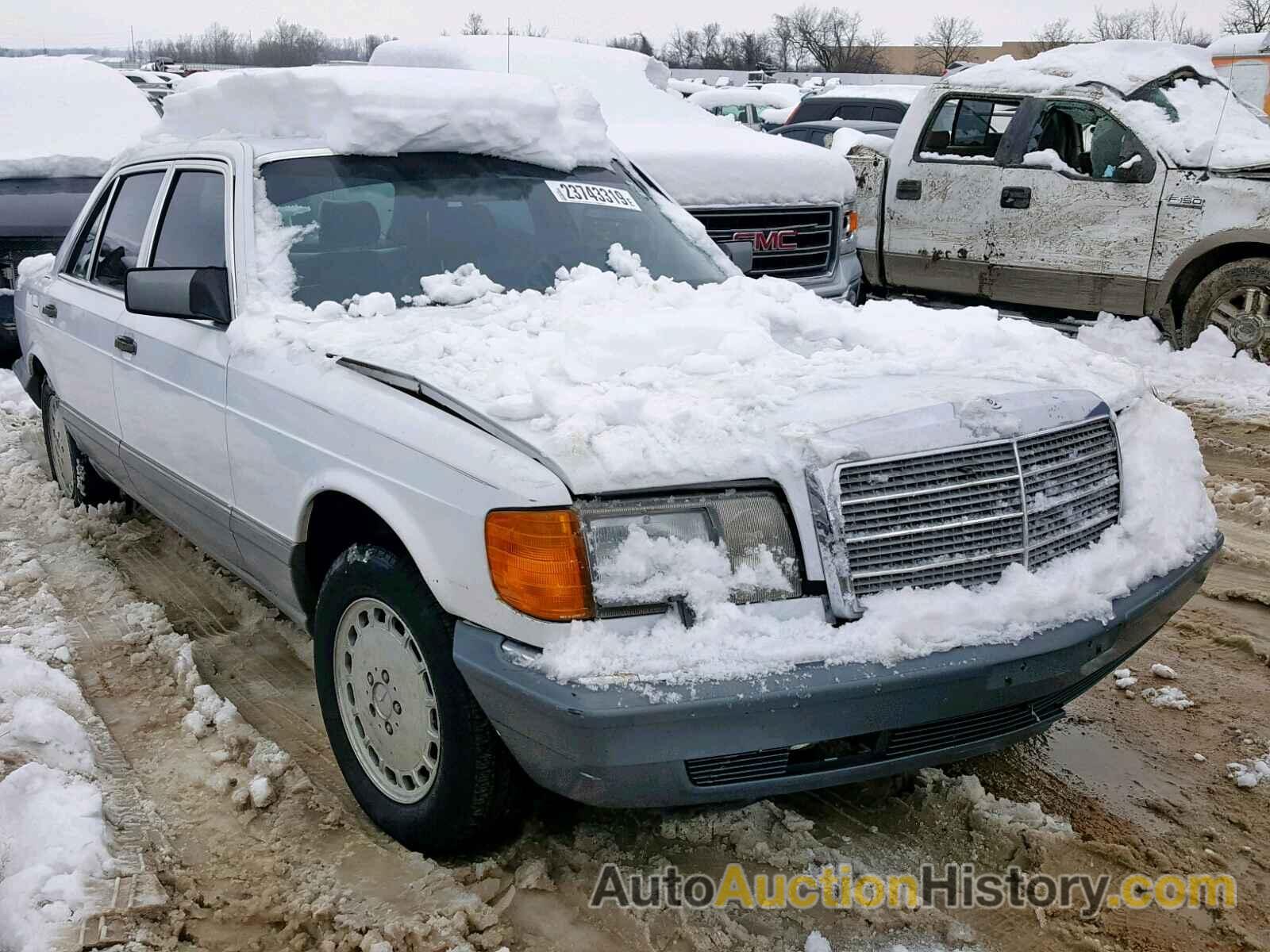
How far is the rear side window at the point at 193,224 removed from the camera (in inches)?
141

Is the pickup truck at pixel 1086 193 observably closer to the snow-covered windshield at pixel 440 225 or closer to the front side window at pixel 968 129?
the front side window at pixel 968 129

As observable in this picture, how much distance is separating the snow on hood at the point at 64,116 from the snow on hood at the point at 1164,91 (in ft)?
20.8

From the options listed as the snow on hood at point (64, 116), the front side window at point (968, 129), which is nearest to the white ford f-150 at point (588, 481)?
the snow on hood at point (64, 116)

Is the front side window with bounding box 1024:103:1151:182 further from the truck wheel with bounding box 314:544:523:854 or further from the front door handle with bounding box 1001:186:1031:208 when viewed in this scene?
the truck wheel with bounding box 314:544:523:854

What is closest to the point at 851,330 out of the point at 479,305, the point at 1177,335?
the point at 479,305

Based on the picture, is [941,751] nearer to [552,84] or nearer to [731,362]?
[731,362]

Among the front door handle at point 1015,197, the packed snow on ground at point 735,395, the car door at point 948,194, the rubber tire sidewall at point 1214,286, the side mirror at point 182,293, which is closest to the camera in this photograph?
the packed snow on ground at point 735,395

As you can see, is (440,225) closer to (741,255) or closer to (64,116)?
(741,255)

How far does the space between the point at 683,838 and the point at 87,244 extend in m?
3.63

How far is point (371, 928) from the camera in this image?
2469 millimetres

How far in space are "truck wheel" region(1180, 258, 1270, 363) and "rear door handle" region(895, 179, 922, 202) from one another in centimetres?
220

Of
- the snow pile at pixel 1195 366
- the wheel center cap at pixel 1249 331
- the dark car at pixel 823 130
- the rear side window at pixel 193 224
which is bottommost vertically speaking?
the snow pile at pixel 1195 366

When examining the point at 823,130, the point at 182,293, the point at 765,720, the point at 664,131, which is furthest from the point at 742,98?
the point at 765,720

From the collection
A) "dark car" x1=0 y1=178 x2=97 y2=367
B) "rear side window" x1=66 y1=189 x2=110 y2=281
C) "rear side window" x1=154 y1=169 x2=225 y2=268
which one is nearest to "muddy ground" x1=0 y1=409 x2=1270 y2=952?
"rear side window" x1=154 y1=169 x2=225 y2=268
